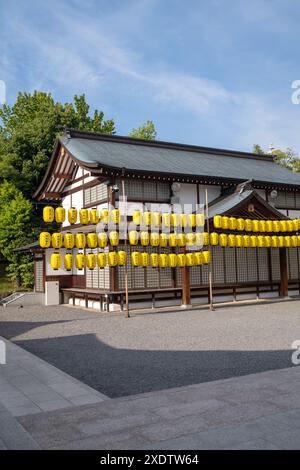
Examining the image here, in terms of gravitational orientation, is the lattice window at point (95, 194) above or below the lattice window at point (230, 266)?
above

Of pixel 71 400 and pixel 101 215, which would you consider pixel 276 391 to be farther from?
pixel 101 215

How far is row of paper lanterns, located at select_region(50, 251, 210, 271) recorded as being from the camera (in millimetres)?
17206

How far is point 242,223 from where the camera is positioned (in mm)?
20531

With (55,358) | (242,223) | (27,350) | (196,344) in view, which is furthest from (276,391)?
(242,223)

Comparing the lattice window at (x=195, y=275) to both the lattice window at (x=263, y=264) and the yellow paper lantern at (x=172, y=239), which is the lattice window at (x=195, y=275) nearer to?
the yellow paper lantern at (x=172, y=239)


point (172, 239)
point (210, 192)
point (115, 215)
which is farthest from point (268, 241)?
point (115, 215)

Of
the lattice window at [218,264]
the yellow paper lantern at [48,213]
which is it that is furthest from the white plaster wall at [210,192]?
the yellow paper lantern at [48,213]

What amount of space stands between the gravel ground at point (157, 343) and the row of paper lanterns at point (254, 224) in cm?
403

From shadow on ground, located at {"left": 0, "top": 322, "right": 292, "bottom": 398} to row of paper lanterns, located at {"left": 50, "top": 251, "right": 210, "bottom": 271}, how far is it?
5549 mm

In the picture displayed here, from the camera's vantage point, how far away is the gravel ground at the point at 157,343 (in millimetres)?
8406

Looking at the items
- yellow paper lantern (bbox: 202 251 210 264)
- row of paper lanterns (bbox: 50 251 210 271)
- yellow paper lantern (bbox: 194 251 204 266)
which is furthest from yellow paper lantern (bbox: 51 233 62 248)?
yellow paper lantern (bbox: 202 251 210 264)

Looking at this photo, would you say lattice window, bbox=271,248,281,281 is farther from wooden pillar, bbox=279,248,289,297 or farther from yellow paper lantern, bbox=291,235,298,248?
yellow paper lantern, bbox=291,235,298,248
